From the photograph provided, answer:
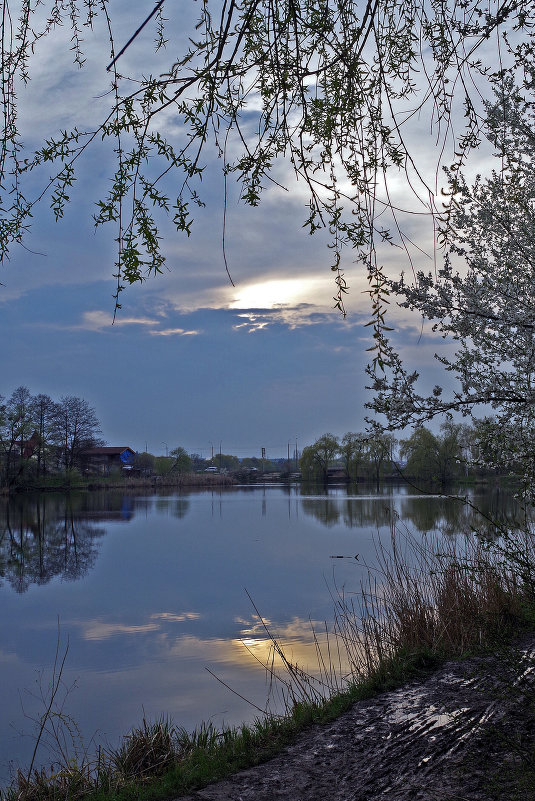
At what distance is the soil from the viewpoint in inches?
139

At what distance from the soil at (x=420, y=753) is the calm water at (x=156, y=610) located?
3649mm

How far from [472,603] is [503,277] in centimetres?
396

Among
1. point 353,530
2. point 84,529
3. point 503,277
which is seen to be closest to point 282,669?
point 503,277

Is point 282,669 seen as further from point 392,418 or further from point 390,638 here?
point 392,418

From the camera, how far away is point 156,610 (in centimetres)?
1496

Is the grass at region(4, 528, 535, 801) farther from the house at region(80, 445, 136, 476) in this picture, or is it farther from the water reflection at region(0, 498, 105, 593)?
the house at region(80, 445, 136, 476)

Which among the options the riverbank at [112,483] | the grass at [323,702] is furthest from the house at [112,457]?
the grass at [323,702]

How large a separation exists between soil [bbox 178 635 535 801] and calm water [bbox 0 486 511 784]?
3.65 metres

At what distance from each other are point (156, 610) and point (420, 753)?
38.7 feet

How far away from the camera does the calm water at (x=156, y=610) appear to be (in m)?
8.86

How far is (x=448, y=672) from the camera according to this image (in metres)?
5.80

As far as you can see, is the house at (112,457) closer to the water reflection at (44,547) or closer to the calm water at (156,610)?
the water reflection at (44,547)

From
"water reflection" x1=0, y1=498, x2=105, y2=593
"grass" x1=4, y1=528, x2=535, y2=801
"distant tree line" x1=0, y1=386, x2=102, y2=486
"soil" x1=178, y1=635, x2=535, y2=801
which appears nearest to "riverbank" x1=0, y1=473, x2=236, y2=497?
"distant tree line" x1=0, y1=386, x2=102, y2=486

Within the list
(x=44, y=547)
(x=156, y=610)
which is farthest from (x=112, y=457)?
(x=156, y=610)
